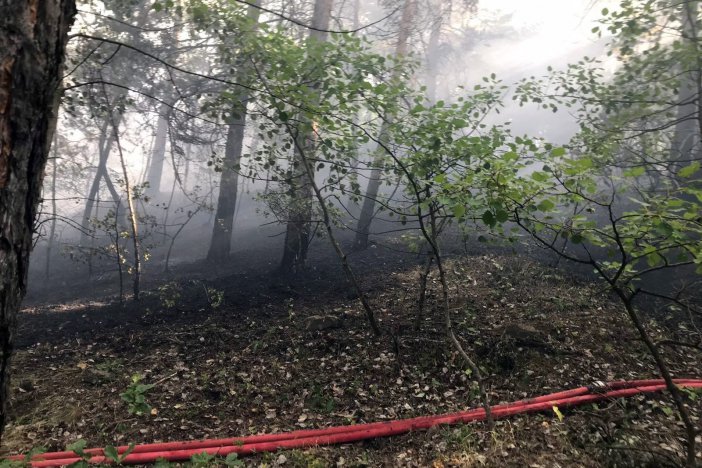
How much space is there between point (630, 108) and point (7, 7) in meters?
8.88

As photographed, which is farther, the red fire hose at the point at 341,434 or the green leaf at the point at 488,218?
the red fire hose at the point at 341,434

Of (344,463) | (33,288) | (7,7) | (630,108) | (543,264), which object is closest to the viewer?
(7,7)

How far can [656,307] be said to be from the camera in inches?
248

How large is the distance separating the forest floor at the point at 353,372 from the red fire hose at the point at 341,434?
0.09 m

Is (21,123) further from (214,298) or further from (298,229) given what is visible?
(298,229)

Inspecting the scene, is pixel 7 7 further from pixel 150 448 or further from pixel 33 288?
pixel 33 288

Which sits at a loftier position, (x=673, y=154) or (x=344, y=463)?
(x=673, y=154)

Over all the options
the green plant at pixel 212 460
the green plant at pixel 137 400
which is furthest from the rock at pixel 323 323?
the green plant at pixel 212 460

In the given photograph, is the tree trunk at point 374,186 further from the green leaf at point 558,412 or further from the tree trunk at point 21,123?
the tree trunk at point 21,123

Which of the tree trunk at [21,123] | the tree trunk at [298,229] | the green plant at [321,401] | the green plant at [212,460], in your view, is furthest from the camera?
the tree trunk at [298,229]

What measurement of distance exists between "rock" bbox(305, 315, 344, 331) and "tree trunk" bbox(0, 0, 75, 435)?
394 centimetres

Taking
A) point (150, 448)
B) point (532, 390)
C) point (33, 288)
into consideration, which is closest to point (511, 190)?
point (532, 390)

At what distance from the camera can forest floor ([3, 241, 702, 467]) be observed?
3.33 meters

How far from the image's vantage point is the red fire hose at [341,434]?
10.4 feet
